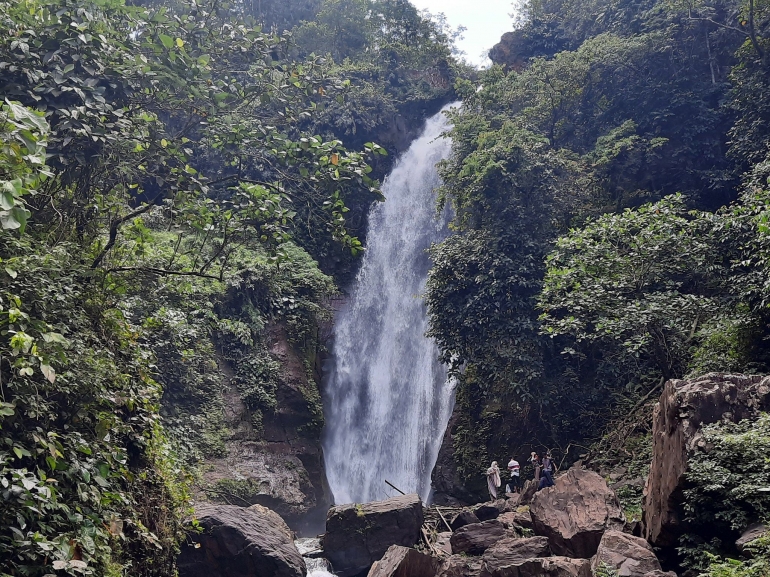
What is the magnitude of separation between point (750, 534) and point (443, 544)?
5890 millimetres

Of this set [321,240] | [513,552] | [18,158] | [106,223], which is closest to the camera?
[18,158]

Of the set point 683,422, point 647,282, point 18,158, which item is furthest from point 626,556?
point 647,282

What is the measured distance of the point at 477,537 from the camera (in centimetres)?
971

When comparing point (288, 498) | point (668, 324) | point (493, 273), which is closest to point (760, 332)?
point (668, 324)

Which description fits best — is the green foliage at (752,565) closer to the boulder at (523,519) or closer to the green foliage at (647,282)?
the boulder at (523,519)

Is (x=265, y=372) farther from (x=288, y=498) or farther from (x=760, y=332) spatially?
(x=760, y=332)

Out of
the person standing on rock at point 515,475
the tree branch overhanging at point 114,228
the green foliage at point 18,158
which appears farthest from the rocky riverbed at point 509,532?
the green foliage at point 18,158

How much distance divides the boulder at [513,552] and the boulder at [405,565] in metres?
0.89

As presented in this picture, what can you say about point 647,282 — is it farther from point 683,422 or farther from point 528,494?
point 683,422

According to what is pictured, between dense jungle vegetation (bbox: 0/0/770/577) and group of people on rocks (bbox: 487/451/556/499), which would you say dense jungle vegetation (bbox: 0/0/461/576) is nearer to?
dense jungle vegetation (bbox: 0/0/770/577)

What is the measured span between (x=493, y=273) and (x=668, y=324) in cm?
483

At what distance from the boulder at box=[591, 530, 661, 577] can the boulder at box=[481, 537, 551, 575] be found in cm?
116

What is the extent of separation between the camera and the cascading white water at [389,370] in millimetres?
18984

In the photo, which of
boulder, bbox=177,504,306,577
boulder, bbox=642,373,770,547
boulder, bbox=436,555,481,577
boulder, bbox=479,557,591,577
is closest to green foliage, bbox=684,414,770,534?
boulder, bbox=642,373,770,547
